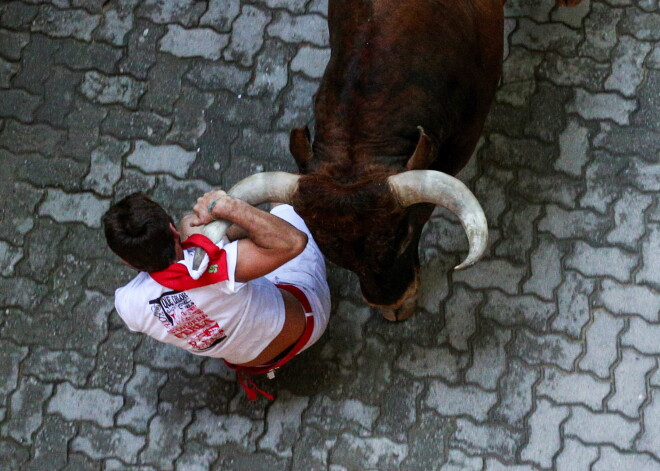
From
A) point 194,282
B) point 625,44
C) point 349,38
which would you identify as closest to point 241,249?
point 194,282

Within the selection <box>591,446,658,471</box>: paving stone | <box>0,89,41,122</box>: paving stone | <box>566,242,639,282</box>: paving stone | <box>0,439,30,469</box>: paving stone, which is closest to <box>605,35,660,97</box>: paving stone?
<box>566,242,639,282</box>: paving stone

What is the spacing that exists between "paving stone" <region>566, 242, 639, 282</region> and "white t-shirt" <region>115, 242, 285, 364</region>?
1761mm

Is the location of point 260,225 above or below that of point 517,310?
above

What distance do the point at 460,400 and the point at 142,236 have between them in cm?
215

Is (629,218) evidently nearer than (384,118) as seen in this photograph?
No

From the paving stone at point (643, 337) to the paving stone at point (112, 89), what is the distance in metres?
3.33

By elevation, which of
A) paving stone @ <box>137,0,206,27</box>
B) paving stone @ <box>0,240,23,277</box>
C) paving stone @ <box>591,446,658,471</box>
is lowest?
paving stone @ <box>0,240,23,277</box>

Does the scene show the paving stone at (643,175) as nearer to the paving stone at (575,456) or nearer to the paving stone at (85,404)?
the paving stone at (575,456)

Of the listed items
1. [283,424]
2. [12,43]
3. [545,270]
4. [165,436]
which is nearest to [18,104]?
Answer: [12,43]

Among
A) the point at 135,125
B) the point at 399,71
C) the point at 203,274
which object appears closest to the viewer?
the point at 203,274

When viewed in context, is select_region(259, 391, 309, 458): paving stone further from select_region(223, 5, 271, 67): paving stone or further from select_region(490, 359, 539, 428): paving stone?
select_region(223, 5, 271, 67): paving stone

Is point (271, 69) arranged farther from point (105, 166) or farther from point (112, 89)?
point (105, 166)

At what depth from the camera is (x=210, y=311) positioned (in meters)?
3.57

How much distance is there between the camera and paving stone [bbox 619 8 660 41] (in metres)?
4.67
